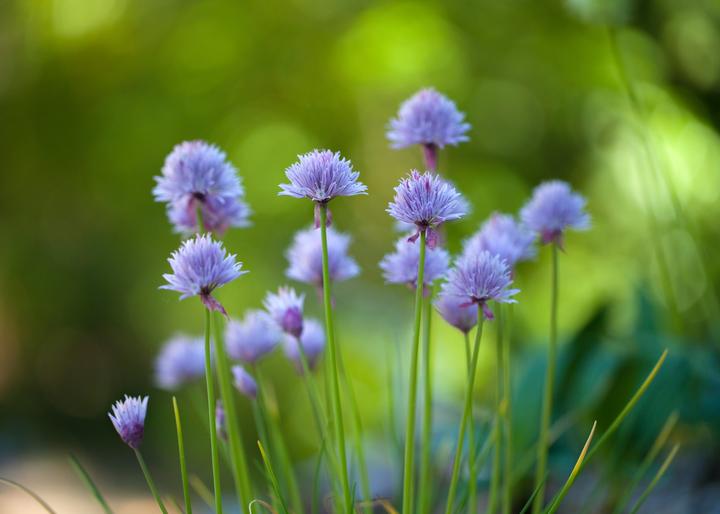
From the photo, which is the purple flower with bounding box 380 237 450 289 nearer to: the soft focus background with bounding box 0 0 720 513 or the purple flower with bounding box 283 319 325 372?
the purple flower with bounding box 283 319 325 372

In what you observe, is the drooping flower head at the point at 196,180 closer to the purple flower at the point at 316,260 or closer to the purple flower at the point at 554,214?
the purple flower at the point at 316,260

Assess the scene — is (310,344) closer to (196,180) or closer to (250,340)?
(250,340)

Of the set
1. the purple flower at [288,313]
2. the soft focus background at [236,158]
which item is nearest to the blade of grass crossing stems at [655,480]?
the purple flower at [288,313]

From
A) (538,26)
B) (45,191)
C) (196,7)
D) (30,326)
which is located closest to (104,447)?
(30,326)

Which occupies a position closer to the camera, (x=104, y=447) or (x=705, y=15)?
(x=705, y=15)

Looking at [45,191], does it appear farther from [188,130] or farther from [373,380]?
[373,380]

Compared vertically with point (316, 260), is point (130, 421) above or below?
below

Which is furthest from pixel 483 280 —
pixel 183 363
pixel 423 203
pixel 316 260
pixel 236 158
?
pixel 236 158
